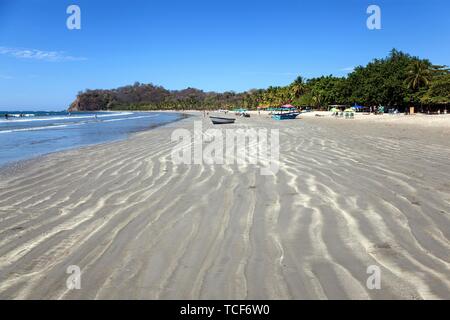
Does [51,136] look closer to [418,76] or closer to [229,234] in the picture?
[229,234]

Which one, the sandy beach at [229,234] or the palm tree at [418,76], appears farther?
the palm tree at [418,76]

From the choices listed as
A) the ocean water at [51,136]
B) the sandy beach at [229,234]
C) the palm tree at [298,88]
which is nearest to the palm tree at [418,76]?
the ocean water at [51,136]

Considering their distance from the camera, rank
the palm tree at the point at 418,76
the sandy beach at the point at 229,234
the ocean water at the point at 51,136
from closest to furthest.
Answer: the sandy beach at the point at 229,234 < the ocean water at the point at 51,136 < the palm tree at the point at 418,76

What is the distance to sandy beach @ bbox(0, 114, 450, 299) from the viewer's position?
335cm

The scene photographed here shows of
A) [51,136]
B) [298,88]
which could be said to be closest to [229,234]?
[51,136]

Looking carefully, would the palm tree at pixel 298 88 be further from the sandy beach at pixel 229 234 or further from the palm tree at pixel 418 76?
the sandy beach at pixel 229 234

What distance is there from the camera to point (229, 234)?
15.5 feet

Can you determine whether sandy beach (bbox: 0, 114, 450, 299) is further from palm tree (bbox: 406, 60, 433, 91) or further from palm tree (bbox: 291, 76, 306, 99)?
palm tree (bbox: 291, 76, 306, 99)

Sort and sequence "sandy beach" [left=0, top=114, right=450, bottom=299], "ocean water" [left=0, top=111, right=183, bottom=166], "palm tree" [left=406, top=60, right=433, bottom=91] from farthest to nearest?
"palm tree" [left=406, top=60, right=433, bottom=91] < "ocean water" [left=0, top=111, right=183, bottom=166] < "sandy beach" [left=0, top=114, right=450, bottom=299]

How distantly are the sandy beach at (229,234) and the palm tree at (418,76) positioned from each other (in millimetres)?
60463

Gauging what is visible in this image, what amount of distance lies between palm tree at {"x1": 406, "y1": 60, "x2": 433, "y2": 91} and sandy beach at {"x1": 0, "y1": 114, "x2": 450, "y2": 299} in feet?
198

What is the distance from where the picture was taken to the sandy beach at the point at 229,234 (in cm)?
335

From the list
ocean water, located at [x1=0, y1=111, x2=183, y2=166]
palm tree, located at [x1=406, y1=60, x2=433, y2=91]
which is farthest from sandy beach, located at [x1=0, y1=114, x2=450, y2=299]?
palm tree, located at [x1=406, y1=60, x2=433, y2=91]

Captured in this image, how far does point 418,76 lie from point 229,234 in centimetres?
6684
